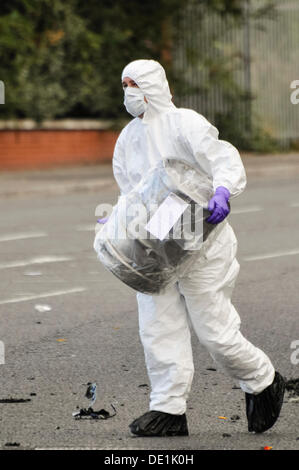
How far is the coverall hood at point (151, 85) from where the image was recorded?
501 centimetres

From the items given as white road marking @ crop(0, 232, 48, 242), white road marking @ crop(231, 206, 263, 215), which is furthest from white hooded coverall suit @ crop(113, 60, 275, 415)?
white road marking @ crop(231, 206, 263, 215)

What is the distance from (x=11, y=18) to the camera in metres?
20.3

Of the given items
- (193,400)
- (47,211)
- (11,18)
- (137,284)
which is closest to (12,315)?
(193,400)

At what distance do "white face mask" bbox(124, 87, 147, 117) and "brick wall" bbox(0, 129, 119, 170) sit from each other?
1721 cm

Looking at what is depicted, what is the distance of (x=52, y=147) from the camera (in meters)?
23.3

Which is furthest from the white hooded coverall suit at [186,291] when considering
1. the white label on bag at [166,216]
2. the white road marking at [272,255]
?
the white road marking at [272,255]

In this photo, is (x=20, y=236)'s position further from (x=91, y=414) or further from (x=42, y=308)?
(x=91, y=414)

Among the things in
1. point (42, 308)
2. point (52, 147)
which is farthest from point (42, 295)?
point (52, 147)

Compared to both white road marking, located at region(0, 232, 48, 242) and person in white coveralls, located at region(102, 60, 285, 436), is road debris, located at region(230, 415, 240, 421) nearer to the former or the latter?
person in white coveralls, located at region(102, 60, 285, 436)

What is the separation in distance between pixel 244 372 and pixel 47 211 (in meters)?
10.7

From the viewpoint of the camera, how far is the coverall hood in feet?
16.4

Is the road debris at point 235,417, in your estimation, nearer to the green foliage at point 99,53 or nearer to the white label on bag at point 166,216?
the white label on bag at point 166,216

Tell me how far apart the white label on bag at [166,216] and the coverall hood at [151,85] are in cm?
54

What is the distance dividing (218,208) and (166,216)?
22 centimetres
